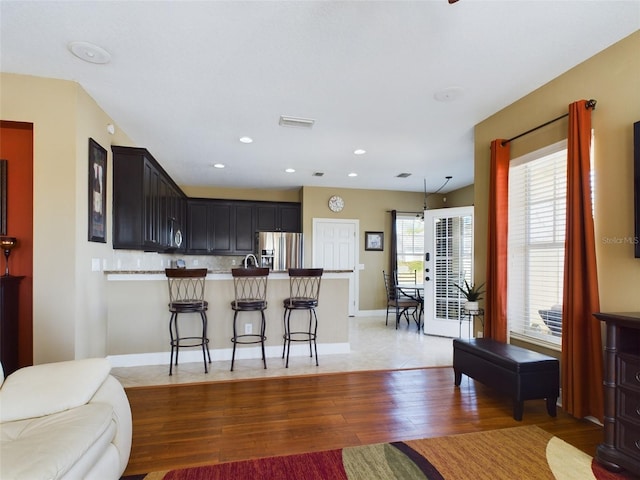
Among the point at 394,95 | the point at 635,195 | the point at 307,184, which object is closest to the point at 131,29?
the point at 394,95

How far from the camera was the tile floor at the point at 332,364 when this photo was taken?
3.30 m

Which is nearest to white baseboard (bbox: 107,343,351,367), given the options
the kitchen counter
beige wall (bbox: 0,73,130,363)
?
the kitchen counter

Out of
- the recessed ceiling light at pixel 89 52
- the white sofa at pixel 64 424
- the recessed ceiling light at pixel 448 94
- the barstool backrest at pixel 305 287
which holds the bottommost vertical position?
the white sofa at pixel 64 424

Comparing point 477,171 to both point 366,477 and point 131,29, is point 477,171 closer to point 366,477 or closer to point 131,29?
point 366,477

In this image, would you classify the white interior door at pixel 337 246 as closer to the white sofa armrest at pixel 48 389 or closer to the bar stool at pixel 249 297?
the bar stool at pixel 249 297

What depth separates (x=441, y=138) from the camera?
160 inches

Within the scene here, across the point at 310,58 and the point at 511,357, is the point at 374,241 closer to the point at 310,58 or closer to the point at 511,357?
the point at 511,357

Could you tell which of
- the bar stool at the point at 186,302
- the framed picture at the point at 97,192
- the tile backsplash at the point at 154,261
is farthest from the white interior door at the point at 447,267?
the framed picture at the point at 97,192

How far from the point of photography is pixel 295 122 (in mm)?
3609

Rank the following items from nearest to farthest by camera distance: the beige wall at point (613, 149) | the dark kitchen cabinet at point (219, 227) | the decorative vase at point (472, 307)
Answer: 1. the beige wall at point (613, 149)
2. the decorative vase at point (472, 307)
3. the dark kitchen cabinet at point (219, 227)

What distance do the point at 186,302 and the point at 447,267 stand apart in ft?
12.6

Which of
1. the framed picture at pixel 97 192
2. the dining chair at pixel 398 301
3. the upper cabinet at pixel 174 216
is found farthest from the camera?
the dining chair at pixel 398 301

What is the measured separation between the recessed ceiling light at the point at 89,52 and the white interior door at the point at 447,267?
4.64 m

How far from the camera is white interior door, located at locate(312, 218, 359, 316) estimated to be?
6.81 meters
